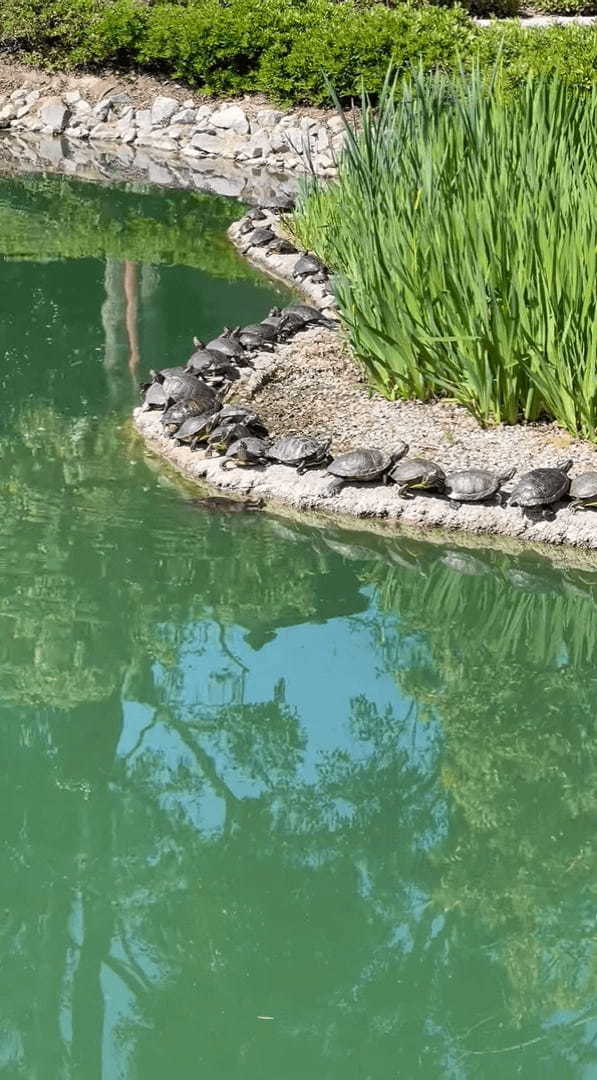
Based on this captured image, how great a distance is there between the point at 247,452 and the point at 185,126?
1093 cm

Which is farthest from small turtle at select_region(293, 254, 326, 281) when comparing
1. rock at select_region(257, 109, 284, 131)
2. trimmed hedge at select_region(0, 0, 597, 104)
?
rock at select_region(257, 109, 284, 131)

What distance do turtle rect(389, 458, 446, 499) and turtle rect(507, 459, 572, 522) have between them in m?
0.38

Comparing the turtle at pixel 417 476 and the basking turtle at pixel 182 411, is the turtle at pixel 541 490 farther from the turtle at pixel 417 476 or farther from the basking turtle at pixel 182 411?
the basking turtle at pixel 182 411

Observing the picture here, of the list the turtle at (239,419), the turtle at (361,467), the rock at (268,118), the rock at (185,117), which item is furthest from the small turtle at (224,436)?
the rock at (185,117)

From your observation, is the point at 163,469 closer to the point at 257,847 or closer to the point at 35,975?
the point at 257,847

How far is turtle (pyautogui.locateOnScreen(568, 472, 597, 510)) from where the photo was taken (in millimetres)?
6211

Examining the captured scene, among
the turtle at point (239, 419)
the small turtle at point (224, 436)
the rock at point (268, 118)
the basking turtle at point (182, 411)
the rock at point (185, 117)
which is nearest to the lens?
the small turtle at point (224, 436)

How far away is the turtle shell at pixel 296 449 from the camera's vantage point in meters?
6.72

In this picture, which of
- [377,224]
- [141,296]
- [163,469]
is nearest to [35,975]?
[163,469]

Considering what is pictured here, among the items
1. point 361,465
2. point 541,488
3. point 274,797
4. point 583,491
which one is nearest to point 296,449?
point 361,465

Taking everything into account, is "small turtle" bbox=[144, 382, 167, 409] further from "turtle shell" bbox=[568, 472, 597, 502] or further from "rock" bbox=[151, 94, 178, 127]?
"rock" bbox=[151, 94, 178, 127]

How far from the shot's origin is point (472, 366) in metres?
6.85

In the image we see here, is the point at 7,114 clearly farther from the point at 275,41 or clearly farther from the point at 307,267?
the point at 307,267

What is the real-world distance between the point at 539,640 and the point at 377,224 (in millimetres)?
2751
